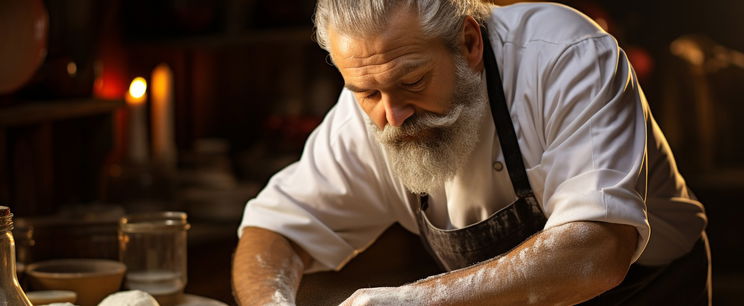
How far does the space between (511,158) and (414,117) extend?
9.4 inches

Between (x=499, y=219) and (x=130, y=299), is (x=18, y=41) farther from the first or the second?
(x=499, y=219)

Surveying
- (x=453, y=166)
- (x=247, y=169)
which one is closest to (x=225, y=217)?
(x=247, y=169)

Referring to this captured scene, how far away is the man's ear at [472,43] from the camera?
Result: 1.97 metres

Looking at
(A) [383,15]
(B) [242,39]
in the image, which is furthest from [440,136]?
(B) [242,39]

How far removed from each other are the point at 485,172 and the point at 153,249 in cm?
71

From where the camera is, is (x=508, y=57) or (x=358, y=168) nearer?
(x=508, y=57)

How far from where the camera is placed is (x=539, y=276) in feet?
5.60

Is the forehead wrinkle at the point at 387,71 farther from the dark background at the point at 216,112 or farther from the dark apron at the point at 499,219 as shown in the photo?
the dark background at the point at 216,112

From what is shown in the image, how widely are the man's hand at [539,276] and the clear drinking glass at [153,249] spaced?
1.78 ft

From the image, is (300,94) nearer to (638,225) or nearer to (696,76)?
(696,76)

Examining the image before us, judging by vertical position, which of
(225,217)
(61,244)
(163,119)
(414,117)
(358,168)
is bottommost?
(225,217)

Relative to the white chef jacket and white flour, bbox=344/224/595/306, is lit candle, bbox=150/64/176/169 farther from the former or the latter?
white flour, bbox=344/224/595/306

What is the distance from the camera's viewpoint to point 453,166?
2.00 m

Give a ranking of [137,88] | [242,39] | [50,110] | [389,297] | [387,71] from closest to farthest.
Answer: [389,297] < [387,71] < [50,110] < [137,88] < [242,39]
